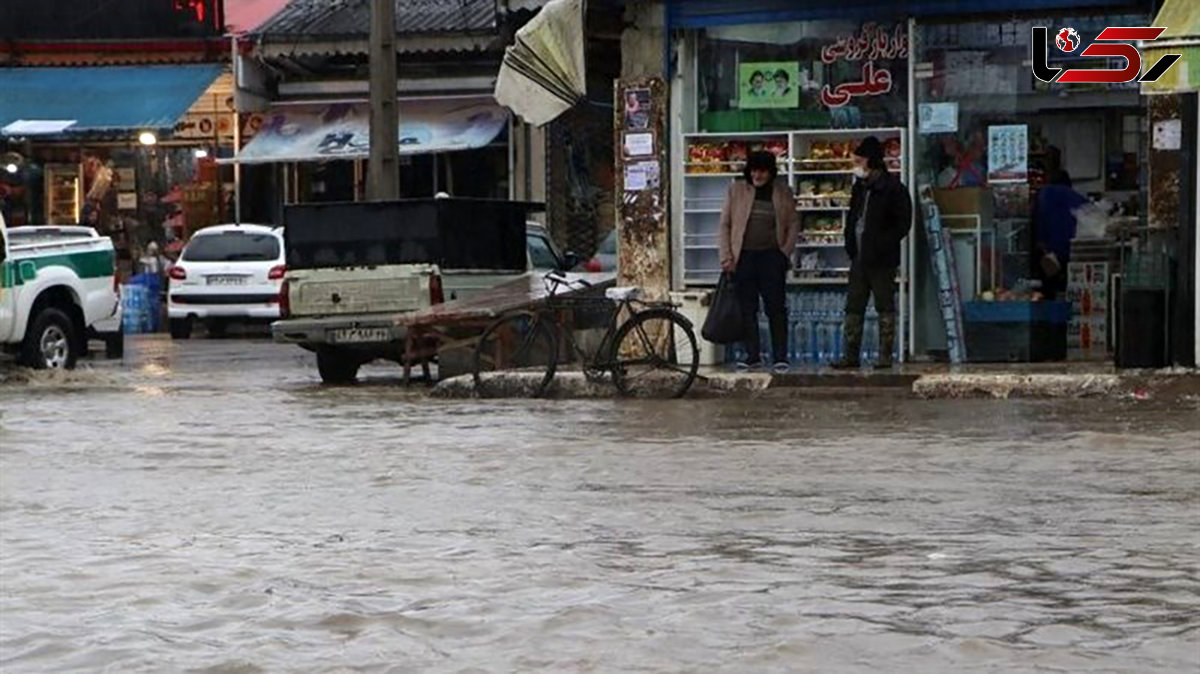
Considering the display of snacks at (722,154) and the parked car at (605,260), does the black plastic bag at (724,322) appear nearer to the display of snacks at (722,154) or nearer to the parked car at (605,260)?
the display of snacks at (722,154)

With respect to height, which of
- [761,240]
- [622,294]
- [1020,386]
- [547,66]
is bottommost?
→ [1020,386]

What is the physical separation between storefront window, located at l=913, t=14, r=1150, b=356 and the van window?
1354 cm

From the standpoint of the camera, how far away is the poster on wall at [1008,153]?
63.6ft

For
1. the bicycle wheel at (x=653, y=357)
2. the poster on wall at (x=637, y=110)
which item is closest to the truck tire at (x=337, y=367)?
the poster on wall at (x=637, y=110)

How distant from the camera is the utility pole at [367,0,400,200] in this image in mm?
25922

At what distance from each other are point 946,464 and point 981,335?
710 centimetres

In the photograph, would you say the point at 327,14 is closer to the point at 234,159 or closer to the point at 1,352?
the point at 234,159

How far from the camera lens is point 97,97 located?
36.2 m

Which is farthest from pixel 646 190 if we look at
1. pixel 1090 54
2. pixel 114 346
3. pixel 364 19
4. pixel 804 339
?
pixel 364 19

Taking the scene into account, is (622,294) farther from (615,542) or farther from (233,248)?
(233,248)

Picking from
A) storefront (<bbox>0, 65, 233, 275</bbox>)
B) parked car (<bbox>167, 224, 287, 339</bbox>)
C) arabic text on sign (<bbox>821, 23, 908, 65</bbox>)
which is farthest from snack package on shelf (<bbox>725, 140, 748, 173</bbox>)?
storefront (<bbox>0, 65, 233, 275</bbox>)

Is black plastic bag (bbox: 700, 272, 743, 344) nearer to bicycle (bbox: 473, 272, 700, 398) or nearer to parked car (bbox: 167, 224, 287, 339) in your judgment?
bicycle (bbox: 473, 272, 700, 398)

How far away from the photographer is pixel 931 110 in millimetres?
19438

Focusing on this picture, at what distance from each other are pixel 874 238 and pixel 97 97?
2059cm
